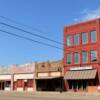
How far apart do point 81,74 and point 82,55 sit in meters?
3.94

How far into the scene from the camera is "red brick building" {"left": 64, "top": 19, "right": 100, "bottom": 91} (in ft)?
216

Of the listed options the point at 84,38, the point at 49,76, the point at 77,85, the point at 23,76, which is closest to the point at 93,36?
the point at 84,38

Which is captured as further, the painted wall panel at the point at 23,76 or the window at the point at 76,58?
the painted wall panel at the point at 23,76

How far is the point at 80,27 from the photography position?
69125mm

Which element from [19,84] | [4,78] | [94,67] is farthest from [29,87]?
[94,67]

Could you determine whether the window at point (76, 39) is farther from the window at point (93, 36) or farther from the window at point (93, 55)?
the window at point (93, 55)

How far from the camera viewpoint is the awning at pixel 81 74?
64.7m

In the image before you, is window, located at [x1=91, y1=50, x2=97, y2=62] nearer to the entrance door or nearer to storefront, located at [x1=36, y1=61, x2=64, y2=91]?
the entrance door

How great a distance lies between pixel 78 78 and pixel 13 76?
21096 mm

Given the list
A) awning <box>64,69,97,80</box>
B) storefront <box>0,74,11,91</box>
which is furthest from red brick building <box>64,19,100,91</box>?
storefront <box>0,74,11,91</box>

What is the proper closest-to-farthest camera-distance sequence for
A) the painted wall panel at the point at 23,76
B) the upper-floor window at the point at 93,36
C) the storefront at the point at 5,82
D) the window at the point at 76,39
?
the upper-floor window at the point at 93,36 → the window at the point at 76,39 → the painted wall panel at the point at 23,76 → the storefront at the point at 5,82

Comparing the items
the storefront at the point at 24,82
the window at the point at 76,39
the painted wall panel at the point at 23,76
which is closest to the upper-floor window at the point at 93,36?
the window at the point at 76,39

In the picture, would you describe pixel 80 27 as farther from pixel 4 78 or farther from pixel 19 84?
pixel 4 78

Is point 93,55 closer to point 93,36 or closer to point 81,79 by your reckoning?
point 93,36
